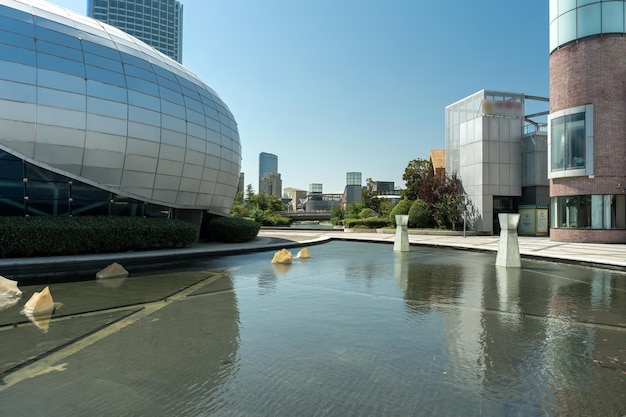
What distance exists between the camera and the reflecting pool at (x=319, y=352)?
354cm

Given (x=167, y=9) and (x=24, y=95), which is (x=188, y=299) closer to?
(x=24, y=95)

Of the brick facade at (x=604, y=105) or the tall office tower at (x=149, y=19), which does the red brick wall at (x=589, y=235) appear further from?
the tall office tower at (x=149, y=19)

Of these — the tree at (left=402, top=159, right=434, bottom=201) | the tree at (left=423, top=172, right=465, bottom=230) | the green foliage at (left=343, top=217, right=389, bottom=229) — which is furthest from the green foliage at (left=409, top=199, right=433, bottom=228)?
the green foliage at (left=343, top=217, right=389, bottom=229)

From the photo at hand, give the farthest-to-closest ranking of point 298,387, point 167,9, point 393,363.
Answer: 1. point 167,9
2. point 393,363
3. point 298,387

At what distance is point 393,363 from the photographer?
449 cm

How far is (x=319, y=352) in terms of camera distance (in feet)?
16.0

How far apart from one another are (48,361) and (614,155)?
2802 cm

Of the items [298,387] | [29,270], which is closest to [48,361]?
[298,387]

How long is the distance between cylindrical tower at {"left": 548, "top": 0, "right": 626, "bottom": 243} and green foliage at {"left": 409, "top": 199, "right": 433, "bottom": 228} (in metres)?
11.7

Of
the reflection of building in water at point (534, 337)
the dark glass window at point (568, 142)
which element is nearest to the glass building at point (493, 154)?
the dark glass window at point (568, 142)

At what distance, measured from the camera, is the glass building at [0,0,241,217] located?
1474cm

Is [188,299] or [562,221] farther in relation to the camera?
[562,221]

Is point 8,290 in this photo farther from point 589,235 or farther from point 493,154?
point 493,154

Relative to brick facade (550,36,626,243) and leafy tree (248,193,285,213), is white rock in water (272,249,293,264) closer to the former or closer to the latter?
brick facade (550,36,626,243)
